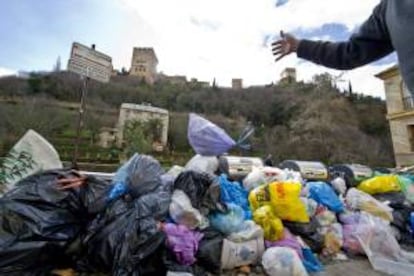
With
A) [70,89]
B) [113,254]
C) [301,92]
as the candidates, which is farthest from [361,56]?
[70,89]

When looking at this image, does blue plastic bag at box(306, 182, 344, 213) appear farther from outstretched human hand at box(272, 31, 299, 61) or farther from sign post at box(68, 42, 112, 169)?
sign post at box(68, 42, 112, 169)

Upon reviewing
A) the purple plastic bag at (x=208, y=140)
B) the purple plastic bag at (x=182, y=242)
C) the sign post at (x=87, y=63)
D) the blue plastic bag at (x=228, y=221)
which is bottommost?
the purple plastic bag at (x=182, y=242)

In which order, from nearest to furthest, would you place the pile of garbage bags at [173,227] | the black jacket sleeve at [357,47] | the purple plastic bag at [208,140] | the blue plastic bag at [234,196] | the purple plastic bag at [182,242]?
the black jacket sleeve at [357,47], the pile of garbage bags at [173,227], the purple plastic bag at [182,242], the blue plastic bag at [234,196], the purple plastic bag at [208,140]

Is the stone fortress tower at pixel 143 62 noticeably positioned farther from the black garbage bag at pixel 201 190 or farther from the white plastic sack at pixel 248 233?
the white plastic sack at pixel 248 233

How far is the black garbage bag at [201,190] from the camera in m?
2.07

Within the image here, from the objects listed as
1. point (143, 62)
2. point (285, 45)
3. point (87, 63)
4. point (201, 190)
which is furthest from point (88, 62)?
point (143, 62)

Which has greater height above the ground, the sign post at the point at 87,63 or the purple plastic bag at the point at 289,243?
the sign post at the point at 87,63

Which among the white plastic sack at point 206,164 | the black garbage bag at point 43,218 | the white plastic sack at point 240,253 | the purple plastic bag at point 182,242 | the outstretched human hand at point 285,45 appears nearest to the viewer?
the outstretched human hand at point 285,45

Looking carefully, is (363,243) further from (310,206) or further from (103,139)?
(103,139)

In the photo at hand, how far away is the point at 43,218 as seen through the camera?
1.69 metres

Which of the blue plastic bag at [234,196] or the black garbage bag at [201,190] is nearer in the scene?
the black garbage bag at [201,190]

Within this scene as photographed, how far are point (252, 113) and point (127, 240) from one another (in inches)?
1119

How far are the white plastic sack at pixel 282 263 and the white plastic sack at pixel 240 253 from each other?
0.10 metres

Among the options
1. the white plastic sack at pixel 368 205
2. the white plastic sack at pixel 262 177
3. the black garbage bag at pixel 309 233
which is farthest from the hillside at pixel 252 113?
the black garbage bag at pixel 309 233
